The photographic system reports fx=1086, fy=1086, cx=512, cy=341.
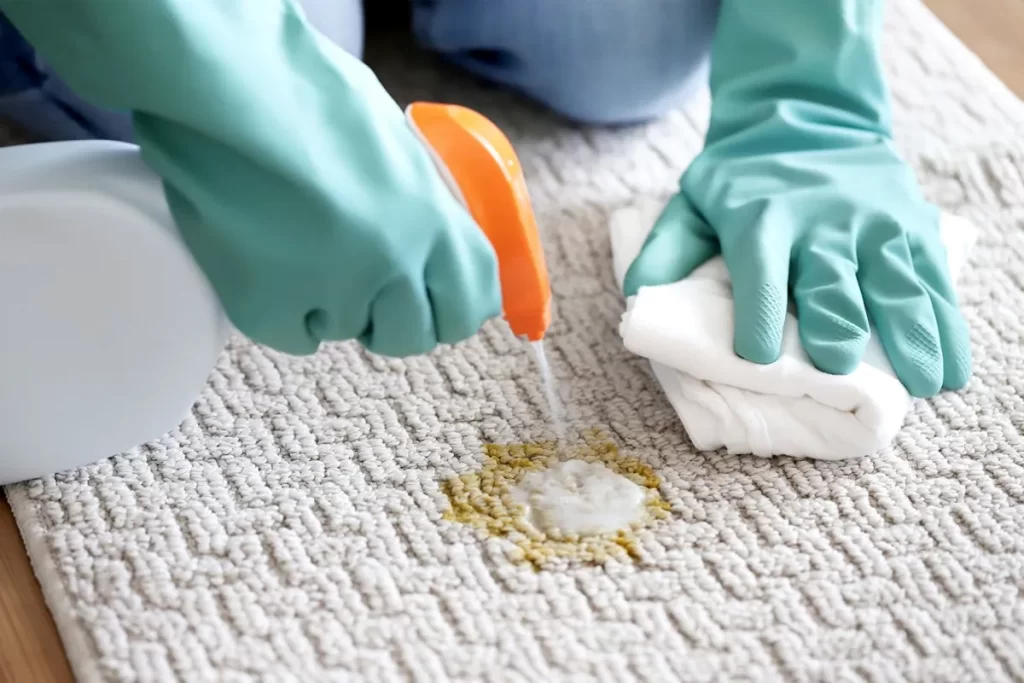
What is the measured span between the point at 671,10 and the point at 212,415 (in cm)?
46

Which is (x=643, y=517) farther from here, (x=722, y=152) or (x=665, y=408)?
(x=722, y=152)

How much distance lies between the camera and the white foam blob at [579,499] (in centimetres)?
63

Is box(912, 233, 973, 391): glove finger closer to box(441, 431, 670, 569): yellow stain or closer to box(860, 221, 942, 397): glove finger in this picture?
box(860, 221, 942, 397): glove finger

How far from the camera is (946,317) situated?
2.27 feet

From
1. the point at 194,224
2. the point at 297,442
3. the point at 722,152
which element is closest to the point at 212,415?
the point at 297,442

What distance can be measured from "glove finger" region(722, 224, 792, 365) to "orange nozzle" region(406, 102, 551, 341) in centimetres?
14

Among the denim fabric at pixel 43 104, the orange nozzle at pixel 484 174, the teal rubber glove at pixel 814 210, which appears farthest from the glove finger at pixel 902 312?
the denim fabric at pixel 43 104

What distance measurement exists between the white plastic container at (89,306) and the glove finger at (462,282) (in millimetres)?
121

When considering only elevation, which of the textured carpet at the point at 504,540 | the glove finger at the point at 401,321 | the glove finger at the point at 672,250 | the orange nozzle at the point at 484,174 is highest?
the orange nozzle at the point at 484,174

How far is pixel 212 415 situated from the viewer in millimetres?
696

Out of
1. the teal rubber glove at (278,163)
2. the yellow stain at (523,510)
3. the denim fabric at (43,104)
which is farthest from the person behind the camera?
the denim fabric at (43,104)

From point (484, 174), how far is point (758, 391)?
0.71ft

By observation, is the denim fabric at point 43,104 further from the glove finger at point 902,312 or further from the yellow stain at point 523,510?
the glove finger at point 902,312

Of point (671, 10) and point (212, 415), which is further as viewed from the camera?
point (671, 10)
